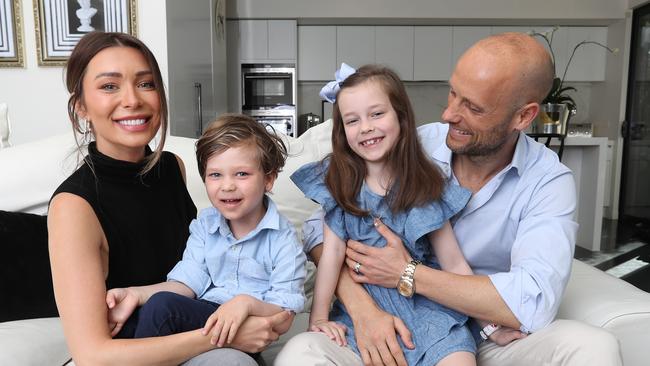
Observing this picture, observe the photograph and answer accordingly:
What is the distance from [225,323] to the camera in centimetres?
96

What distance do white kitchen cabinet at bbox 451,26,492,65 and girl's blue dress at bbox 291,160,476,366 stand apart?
4.79m

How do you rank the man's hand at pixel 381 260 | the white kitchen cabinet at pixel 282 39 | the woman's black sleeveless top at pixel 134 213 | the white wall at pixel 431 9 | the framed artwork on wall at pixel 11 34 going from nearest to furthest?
the woman's black sleeveless top at pixel 134 213 → the man's hand at pixel 381 260 → the framed artwork on wall at pixel 11 34 → the white wall at pixel 431 9 → the white kitchen cabinet at pixel 282 39

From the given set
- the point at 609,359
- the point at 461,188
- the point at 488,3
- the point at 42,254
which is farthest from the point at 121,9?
the point at 488,3

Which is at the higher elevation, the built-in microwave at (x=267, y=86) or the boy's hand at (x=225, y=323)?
the built-in microwave at (x=267, y=86)

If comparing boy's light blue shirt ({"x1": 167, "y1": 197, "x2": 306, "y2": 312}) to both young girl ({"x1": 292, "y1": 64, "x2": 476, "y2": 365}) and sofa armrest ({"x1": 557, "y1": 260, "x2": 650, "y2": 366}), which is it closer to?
young girl ({"x1": 292, "y1": 64, "x2": 476, "y2": 365})

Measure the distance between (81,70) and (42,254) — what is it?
52 centimetres

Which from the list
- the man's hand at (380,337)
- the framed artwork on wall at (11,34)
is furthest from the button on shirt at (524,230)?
the framed artwork on wall at (11,34)

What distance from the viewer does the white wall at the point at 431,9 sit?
531cm

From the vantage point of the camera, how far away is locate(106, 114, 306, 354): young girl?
1.07 meters

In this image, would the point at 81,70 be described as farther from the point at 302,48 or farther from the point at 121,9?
the point at 302,48

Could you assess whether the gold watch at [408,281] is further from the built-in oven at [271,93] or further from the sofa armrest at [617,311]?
the built-in oven at [271,93]

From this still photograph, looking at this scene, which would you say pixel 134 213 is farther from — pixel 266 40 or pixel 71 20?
pixel 266 40

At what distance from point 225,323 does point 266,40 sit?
4.88 m

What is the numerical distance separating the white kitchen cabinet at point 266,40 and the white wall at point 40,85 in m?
2.80
